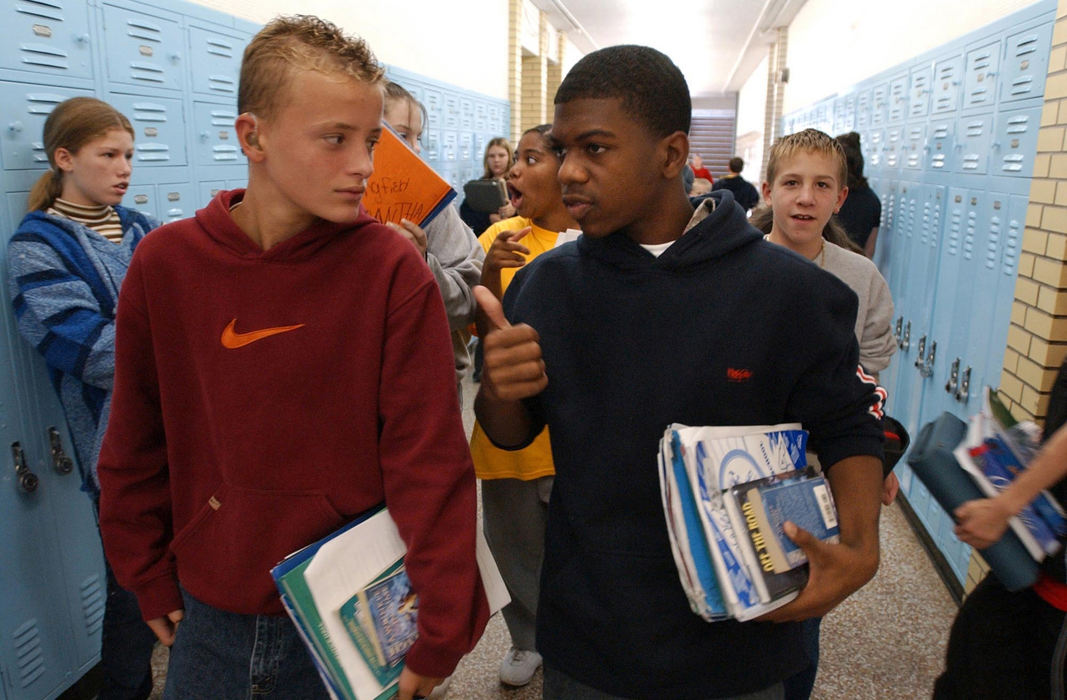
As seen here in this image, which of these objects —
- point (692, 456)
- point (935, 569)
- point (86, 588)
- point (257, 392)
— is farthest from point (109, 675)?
point (935, 569)

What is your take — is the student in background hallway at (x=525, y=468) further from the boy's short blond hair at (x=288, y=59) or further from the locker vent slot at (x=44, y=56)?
the locker vent slot at (x=44, y=56)

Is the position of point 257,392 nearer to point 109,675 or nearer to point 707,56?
point 109,675

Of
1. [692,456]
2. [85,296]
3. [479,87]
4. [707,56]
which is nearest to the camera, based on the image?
[692,456]

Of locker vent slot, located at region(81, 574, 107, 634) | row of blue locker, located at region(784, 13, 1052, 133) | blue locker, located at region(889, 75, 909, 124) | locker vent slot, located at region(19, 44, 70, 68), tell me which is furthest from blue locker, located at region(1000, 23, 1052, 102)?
locker vent slot, located at region(81, 574, 107, 634)

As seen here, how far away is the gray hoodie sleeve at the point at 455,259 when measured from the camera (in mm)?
2012

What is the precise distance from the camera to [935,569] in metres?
3.18

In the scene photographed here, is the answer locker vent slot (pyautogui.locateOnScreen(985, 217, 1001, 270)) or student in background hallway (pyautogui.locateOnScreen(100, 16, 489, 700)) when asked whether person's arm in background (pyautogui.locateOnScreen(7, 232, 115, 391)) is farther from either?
locker vent slot (pyautogui.locateOnScreen(985, 217, 1001, 270))

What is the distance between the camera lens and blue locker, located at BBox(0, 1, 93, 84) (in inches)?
73.2

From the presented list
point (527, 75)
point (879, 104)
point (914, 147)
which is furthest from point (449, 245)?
point (527, 75)

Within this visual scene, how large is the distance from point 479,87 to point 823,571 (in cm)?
693

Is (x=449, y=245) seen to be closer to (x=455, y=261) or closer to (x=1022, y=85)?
(x=455, y=261)

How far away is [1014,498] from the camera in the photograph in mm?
1335

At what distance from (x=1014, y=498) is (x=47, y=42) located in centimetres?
245

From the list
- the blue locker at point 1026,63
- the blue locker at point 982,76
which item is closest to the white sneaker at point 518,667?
the blue locker at point 1026,63
